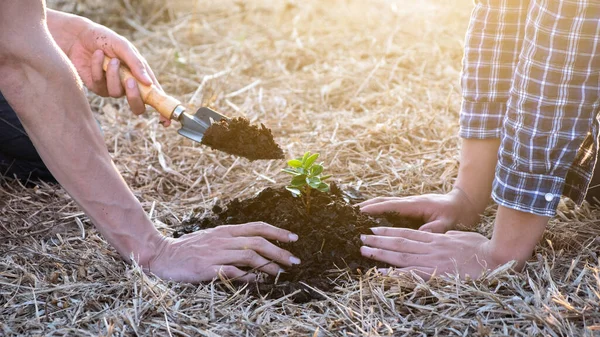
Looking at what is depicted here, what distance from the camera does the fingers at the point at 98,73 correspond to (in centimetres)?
238

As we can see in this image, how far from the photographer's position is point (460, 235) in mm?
2090

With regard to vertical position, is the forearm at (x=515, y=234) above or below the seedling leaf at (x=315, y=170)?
below

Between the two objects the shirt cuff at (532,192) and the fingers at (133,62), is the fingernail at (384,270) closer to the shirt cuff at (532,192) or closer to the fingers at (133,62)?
the shirt cuff at (532,192)

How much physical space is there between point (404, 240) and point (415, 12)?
365cm

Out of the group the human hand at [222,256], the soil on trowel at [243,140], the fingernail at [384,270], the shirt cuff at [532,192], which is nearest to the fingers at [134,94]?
the soil on trowel at [243,140]

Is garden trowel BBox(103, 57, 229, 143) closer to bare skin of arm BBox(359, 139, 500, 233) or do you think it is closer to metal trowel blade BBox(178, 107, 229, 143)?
metal trowel blade BBox(178, 107, 229, 143)

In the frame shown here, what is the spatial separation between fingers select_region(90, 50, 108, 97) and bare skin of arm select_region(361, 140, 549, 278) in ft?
3.62

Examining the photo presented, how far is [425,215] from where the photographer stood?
7.61 ft

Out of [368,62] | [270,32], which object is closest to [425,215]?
[368,62]

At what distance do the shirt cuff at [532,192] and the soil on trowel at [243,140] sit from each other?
76cm

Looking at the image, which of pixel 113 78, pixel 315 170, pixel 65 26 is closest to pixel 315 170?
pixel 315 170

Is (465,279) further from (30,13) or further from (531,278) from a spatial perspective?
(30,13)

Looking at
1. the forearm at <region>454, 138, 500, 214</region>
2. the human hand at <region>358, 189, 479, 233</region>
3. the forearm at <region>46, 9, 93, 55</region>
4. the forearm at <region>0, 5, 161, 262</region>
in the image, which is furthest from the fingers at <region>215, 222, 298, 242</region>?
the forearm at <region>46, 9, 93, 55</region>

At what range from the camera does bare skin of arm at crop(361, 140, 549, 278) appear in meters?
1.94
